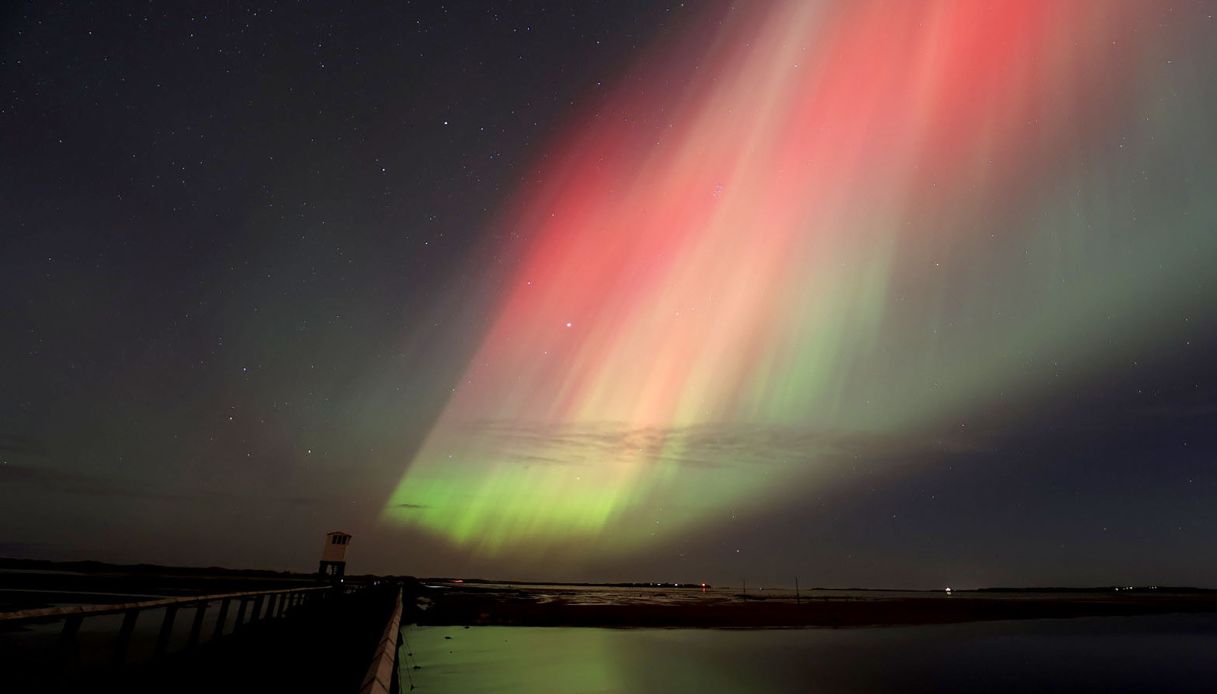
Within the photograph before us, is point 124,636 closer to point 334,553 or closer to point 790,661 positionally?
point 790,661

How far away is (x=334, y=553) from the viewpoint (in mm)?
56688

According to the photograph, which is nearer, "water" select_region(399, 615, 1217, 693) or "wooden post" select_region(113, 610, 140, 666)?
"wooden post" select_region(113, 610, 140, 666)

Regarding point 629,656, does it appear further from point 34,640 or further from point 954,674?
point 34,640

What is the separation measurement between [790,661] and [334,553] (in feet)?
138

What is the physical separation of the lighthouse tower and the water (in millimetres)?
18479

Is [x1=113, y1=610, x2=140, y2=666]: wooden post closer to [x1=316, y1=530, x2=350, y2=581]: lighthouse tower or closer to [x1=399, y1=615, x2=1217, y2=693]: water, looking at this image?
[x1=399, y1=615, x2=1217, y2=693]: water

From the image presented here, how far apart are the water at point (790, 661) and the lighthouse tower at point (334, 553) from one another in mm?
18479

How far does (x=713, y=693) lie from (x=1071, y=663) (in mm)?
22034

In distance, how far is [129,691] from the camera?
7.50 meters

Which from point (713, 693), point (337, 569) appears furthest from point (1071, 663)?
point (337, 569)

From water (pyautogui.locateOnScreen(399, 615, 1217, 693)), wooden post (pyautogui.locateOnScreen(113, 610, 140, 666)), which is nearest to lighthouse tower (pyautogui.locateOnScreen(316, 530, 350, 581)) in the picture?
water (pyautogui.locateOnScreen(399, 615, 1217, 693))

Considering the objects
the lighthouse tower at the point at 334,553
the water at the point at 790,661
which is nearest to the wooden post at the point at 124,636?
the water at the point at 790,661

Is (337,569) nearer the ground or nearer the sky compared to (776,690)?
nearer the sky

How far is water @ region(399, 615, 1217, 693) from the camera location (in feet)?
74.3
